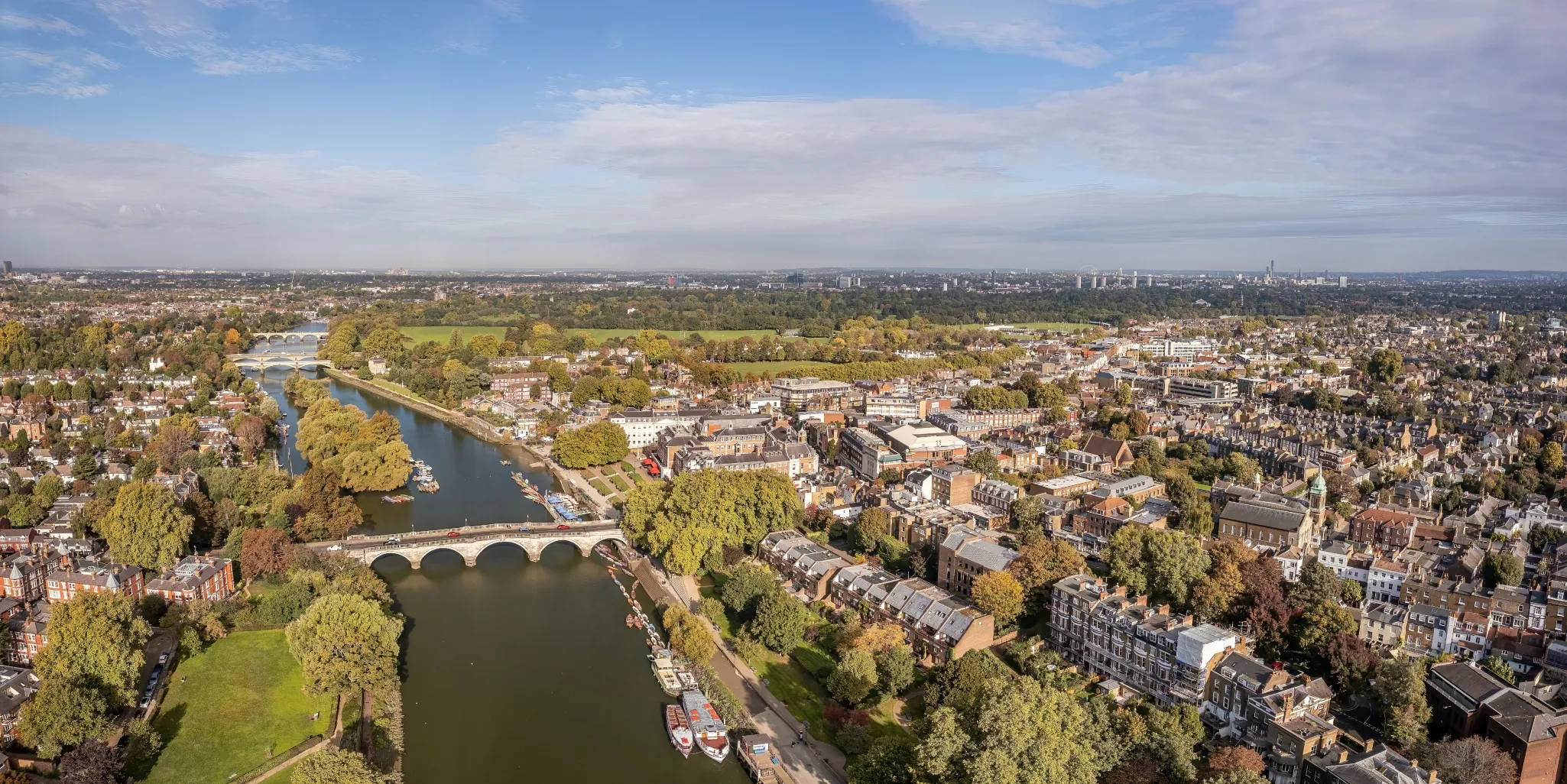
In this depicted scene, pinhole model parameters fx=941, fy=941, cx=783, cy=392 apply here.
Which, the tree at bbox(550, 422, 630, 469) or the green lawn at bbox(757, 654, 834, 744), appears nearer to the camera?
the green lawn at bbox(757, 654, 834, 744)

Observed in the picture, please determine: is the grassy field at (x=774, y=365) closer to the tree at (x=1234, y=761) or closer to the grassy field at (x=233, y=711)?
the grassy field at (x=233, y=711)

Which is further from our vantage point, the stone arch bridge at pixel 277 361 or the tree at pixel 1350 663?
the stone arch bridge at pixel 277 361

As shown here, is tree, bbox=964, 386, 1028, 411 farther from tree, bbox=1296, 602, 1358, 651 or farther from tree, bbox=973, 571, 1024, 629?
tree, bbox=1296, 602, 1358, 651

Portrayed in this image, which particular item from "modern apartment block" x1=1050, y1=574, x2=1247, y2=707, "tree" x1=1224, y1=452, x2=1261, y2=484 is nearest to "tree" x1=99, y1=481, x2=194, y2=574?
"modern apartment block" x1=1050, y1=574, x2=1247, y2=707

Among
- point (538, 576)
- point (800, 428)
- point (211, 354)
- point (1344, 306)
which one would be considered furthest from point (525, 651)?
point (1344, 306)

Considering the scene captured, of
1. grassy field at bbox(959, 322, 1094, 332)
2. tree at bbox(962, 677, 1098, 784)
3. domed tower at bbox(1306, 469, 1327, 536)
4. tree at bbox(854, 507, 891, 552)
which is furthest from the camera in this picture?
grassy field at bbox(959, 322, 1094, 332)

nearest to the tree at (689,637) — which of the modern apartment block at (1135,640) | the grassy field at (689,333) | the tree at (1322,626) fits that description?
the modern apartment block at (1135,640)

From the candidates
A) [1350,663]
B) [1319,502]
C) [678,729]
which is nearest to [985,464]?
[1319,502]

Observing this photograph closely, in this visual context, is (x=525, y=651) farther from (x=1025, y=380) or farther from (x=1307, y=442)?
(x=1025, y=380)
